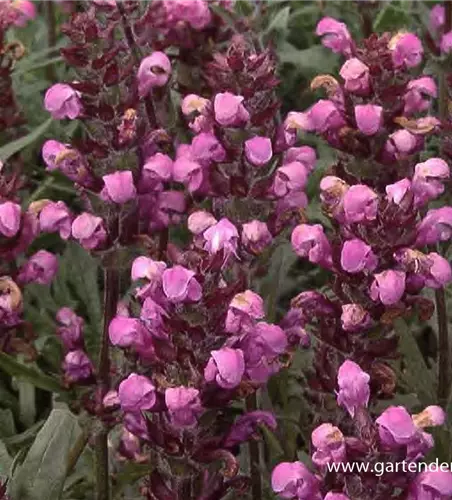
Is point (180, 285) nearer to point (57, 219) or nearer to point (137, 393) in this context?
point (137, 393)

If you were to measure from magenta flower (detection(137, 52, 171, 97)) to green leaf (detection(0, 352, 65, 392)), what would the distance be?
416 mm

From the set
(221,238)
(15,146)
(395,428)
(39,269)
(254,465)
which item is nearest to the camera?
(395,428)

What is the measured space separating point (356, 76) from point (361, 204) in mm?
242

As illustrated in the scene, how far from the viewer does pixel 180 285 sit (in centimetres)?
142

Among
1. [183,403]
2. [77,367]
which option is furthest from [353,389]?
[77,367]

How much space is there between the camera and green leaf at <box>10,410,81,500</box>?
1580 mm

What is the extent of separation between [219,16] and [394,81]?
55cm

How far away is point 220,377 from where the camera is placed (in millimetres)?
1434

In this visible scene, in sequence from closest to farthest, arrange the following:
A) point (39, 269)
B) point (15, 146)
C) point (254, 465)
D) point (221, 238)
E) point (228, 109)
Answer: point (221, 238), point (228, 109), point (254, 465), point (39, 269), point (15, 146)

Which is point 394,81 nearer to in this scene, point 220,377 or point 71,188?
point 220,377

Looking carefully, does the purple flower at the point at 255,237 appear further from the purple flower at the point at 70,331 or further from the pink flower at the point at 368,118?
the purple flower at the point at 70,331

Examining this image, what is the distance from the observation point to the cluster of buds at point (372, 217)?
5.19 ft

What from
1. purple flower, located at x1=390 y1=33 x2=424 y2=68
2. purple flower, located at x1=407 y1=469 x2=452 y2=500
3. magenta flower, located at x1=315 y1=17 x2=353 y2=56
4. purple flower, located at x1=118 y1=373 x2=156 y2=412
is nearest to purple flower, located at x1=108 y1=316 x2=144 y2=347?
purple flower, located at x1=118 y1=373 x2=156 y2=412

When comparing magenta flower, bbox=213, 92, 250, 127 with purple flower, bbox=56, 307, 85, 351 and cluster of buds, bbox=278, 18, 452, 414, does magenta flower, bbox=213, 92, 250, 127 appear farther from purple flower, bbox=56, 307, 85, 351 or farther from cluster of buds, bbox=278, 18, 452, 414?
purple flower, bbox=56, 307, 85, 351
